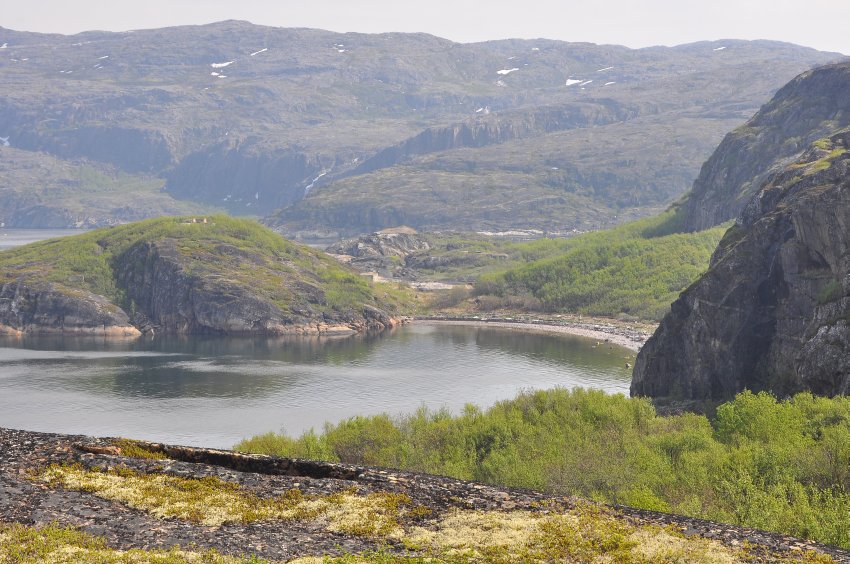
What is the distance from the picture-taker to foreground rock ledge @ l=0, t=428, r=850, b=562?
35250 mm

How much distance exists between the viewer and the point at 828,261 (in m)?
109

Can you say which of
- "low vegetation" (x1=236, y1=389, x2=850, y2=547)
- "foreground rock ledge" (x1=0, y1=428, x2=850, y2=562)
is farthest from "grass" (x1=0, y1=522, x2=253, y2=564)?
"low vegetation" (x1=236, y1=389, x2=850, y2=547)

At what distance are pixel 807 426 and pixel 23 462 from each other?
2364 inches

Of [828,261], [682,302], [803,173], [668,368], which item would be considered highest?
[803,173]

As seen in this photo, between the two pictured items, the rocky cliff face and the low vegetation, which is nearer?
the low vegetation

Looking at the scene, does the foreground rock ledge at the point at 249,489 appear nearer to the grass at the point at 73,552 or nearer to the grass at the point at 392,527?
the grass at the point at 392,527

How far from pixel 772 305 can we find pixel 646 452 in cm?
5705

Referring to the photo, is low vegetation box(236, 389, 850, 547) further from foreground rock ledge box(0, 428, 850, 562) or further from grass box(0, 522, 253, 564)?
grass box(0, 522, 253, 564)

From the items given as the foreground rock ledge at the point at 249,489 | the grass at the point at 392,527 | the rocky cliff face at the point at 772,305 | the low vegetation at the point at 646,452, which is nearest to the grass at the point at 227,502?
the grass at the point at 392,527

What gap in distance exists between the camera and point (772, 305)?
121 m

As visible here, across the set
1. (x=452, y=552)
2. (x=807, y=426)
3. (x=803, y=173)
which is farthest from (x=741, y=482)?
(x=803, y=173)

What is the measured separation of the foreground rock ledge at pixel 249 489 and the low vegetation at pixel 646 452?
12.8m

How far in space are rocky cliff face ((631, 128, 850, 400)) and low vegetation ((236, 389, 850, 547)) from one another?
17.8 meters

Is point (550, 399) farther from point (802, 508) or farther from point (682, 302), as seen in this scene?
point (802, 508)
